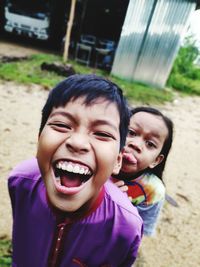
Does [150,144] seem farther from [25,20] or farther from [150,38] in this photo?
[25,20]

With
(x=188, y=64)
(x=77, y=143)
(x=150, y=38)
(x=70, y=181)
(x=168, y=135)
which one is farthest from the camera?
(x=188, y=64)

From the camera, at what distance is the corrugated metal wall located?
8977mm

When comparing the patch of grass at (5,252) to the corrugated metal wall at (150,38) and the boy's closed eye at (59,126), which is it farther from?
the corrugated metal wall at (150,38)

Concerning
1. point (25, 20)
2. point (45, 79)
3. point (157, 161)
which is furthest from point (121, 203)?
point (25, 20)

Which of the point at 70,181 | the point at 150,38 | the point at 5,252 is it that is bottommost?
the point at 5,252

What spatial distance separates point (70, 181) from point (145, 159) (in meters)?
0.71

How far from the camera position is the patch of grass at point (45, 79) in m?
7.43

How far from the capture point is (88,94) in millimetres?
1087

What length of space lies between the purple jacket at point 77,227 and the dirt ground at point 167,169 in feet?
5.52

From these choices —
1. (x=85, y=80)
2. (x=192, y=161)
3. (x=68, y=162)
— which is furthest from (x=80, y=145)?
(x=192, y=161)

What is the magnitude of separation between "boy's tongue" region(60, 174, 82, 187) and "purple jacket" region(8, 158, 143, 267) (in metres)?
0.17

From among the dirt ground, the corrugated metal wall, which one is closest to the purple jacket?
the dirt ground

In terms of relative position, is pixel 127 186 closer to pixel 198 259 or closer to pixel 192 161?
pixel 198 259

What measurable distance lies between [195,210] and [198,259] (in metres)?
0.95
